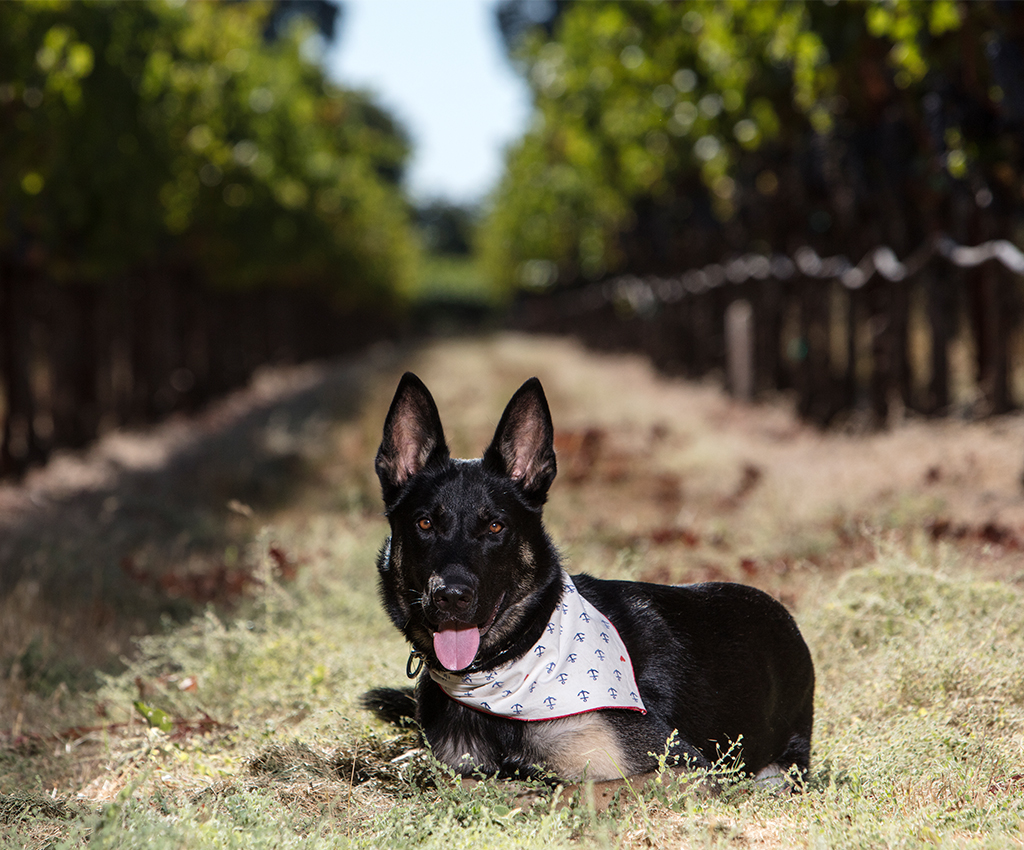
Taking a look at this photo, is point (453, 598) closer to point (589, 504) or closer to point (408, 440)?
point (408, 440)

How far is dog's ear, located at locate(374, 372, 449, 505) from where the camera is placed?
4078 millimetres

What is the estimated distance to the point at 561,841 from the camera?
11.4 feet

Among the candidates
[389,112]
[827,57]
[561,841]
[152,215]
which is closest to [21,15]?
[152,215]

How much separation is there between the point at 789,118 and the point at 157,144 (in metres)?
10.5

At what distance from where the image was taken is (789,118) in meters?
17.6

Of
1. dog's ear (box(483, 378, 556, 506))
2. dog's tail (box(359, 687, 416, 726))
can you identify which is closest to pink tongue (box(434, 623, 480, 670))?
dog's ear (box(483, 378, 556, 506))

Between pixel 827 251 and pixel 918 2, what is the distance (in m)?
7.03

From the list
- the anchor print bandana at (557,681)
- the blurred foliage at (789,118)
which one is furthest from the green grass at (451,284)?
the anchor print bandana at (557,681)

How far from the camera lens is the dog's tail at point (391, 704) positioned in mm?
4457

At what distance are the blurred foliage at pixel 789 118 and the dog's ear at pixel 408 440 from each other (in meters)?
7.40

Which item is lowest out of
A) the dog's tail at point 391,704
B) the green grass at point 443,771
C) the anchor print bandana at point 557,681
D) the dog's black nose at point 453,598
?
the green grass at point 443,771

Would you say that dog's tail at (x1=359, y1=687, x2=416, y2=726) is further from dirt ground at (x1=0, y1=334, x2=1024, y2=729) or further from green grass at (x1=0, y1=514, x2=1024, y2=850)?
dirt ground at (x1=0, y1=334, x2=1024, y2=729)

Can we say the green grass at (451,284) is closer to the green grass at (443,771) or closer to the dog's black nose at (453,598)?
the green grass at (443,771)

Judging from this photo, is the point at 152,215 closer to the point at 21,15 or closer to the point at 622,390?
the point at 21,15
